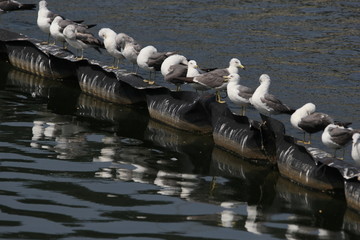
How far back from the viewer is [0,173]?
39.5ft

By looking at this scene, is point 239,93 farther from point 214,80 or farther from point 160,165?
point 160,165

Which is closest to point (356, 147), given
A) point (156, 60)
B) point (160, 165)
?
point (160, 165)

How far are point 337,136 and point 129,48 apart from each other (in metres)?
5.78

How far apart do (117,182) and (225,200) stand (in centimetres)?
153

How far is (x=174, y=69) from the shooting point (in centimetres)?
1567

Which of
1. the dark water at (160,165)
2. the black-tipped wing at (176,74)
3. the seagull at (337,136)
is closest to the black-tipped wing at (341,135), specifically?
the seagull at (337,136)

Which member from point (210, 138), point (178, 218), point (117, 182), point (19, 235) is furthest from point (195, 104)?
point (19, 235)

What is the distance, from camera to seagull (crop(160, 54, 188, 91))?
15.5 meters

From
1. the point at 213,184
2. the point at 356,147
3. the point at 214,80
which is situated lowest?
the point at 213,184

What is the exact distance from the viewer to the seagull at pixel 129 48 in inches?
658

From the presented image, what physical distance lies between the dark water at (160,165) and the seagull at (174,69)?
87 cm

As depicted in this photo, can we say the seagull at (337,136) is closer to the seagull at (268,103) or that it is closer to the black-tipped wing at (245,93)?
the seagull at (268,103)

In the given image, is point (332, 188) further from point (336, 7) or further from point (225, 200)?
point (336, 7)

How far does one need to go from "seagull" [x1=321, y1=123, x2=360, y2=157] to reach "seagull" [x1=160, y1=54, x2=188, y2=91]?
3760 mm
